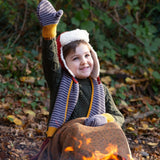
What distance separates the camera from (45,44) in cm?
233

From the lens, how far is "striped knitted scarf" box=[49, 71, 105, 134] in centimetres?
241

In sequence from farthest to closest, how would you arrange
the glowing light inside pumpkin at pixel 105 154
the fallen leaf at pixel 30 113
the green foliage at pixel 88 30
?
the green foliage at pixel 88 30 < the fallen leaf at pixel 30 113 < the glowing light inside pumpkin at pixel 105 154

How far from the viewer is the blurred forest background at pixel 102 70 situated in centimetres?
348

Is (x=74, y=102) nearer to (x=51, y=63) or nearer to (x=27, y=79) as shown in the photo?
(x=51, y=63)

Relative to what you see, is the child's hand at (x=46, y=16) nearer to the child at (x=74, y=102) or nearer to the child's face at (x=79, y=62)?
the child at (x=74, y=102)

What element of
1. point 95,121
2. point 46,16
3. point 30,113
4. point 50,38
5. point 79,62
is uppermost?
point 46,16

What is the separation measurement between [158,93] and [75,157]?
3.33 metres

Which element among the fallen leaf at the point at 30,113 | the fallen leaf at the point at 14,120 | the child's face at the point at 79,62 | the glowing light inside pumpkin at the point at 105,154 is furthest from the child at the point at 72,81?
the fallen leaf at the point at 30,113

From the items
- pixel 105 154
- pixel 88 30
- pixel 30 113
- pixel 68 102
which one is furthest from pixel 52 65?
pixel 88 30

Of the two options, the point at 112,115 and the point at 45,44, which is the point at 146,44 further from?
the point at 45,44

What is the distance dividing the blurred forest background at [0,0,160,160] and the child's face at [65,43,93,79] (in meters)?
0.97

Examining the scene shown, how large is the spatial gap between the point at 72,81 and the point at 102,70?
2505 mm

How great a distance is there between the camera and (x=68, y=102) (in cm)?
247

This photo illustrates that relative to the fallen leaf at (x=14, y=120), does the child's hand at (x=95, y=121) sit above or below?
above
